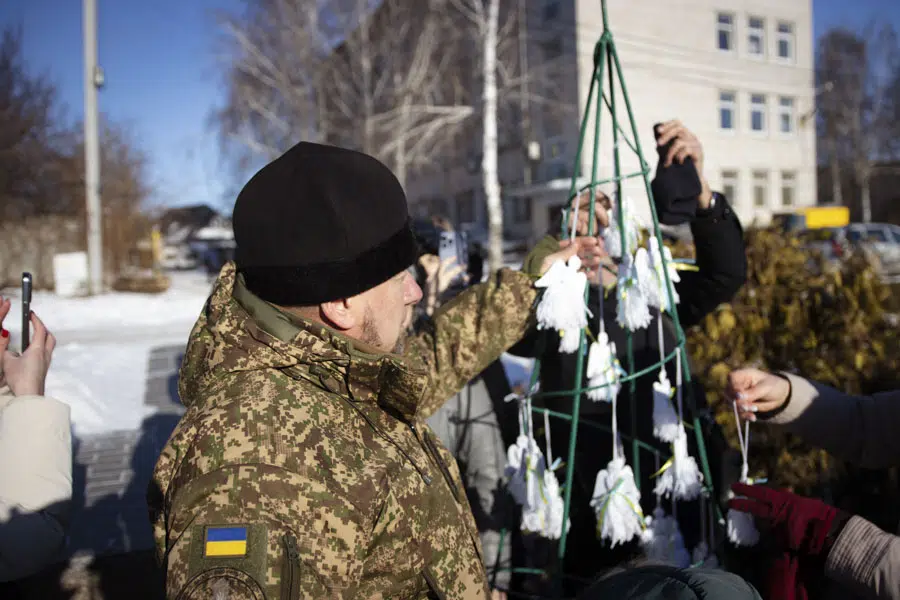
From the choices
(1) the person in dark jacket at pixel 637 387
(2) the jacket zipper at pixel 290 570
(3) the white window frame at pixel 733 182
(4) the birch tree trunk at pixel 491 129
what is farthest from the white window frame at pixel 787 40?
(2) the jacket zipper at pixel 290 570

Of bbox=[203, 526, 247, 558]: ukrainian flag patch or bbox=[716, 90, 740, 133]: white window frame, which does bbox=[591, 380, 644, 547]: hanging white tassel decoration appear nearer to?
bbox=[203, 526, 247, 558]: ukrainian flag patch

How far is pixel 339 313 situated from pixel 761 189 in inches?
1236

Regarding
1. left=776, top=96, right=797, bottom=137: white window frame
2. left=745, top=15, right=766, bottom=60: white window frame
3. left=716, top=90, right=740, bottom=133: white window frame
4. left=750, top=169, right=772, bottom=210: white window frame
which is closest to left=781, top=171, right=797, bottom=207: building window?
left=750, top=169, right=772, bottom=210: white window frame

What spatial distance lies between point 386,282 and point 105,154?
2312 cm

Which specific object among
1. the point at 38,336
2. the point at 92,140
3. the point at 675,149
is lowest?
the point at 38,336

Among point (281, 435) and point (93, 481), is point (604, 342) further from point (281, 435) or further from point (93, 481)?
point (93, 481)

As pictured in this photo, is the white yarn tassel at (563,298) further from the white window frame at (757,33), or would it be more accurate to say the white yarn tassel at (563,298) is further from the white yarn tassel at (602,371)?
the white window frame at (757,33)

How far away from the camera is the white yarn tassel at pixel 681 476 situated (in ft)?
5.74

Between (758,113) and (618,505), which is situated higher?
(758,113)

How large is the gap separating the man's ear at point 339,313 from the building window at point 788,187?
31945 mm

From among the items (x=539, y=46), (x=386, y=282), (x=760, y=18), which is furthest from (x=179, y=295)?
(x=760, y=18)

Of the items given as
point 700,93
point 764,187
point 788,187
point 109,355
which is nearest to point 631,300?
point 109,355

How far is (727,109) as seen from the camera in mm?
28031

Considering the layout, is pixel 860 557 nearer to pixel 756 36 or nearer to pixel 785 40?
pixel 756 36
